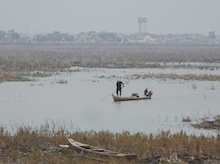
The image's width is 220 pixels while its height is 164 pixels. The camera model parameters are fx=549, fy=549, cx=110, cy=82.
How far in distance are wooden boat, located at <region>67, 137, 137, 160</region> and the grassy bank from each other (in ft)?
0.50

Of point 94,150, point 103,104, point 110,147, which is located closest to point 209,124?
point 110,147

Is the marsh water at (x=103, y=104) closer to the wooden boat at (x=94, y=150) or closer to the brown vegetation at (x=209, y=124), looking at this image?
the brown vegetation at (x=209, y=124)

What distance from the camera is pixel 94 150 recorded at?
1486 cm

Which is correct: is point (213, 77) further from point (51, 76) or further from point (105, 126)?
point (105, 126)

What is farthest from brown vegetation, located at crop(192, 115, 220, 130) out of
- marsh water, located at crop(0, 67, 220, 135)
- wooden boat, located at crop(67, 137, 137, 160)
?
wooden boat, located at crop(67, 137, 137, 160)

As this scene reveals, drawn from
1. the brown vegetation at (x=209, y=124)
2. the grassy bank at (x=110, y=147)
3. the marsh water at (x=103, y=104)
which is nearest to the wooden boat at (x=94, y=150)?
the grassy bank at (x=110, y=147)

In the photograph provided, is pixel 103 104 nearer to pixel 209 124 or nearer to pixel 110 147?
pixel 209 124

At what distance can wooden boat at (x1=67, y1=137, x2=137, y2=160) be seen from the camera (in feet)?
46.9

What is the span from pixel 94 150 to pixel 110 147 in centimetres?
121

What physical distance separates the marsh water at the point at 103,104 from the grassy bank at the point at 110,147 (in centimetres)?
461

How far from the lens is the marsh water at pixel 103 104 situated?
23.3m

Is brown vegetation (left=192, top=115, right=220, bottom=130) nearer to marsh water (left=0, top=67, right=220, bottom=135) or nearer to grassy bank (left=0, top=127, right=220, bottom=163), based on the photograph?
marsh water (left=0, top=67, right=220, bottom=135)

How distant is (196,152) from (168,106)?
48.0ft

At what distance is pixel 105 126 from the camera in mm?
22750
